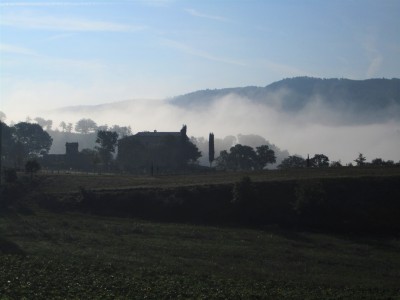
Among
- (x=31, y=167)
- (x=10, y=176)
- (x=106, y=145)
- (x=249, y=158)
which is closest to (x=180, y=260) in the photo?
(x=10, y=176)

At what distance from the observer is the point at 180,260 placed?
40.2 metres

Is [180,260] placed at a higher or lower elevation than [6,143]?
lower

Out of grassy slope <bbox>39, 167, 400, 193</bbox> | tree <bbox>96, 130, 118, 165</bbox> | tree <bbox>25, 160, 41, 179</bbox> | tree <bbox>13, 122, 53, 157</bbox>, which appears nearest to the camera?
grassy slope <bbox>39, 167, 400, 193</bbox>

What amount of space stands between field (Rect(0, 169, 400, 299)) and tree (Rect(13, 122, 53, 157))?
340 feet

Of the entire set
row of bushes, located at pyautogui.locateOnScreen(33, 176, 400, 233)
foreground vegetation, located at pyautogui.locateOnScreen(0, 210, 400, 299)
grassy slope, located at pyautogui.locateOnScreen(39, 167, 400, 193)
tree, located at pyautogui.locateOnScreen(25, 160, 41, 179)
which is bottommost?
foreground vegetation, located at pyautogui.locateOnScreen(0, 210, 400, 299)

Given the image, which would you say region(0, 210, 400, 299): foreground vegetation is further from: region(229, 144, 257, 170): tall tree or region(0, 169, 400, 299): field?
region(229, 144, 257, 170): tall tree

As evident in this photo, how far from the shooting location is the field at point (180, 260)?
1178 inches

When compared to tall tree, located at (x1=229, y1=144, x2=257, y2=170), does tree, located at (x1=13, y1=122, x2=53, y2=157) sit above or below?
above

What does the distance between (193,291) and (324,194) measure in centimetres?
3714

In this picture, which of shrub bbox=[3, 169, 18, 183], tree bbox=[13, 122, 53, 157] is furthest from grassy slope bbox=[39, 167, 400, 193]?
tree bbox=[13, 122, 53, 157]

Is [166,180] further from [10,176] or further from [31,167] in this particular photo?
[10,176]

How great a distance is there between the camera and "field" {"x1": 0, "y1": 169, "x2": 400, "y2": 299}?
29922 millimetres

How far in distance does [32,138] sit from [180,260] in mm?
137741

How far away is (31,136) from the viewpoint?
17000cm
